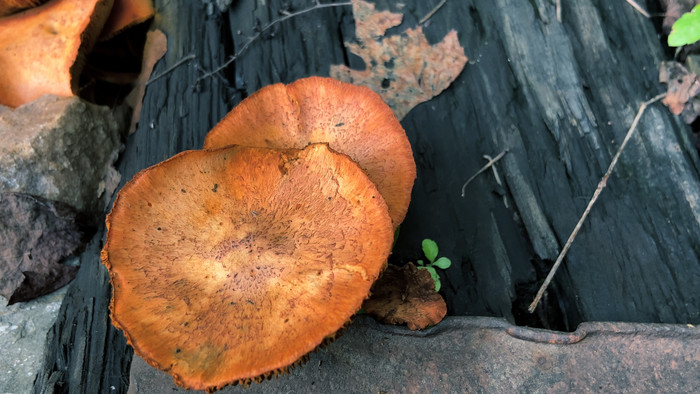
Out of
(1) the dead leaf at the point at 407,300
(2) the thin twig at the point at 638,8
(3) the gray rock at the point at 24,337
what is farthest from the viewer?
(2) the thin twig at the point at 638,8

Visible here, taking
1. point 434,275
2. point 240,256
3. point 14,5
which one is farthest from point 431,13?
point 14,5

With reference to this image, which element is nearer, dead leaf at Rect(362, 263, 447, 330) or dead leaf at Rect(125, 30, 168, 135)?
dead leaf at Rect(362, 263, 447, 330)

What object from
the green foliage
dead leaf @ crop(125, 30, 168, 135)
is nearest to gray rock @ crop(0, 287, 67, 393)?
dead leaf @ crop(125, 30, 168, 135)

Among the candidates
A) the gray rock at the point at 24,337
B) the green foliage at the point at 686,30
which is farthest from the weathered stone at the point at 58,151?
the green foliage at the point at 686,30

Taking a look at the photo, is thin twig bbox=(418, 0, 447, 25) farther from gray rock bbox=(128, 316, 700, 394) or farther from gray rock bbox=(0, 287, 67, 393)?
gray rock bbox=(0, 287, 67, 393)

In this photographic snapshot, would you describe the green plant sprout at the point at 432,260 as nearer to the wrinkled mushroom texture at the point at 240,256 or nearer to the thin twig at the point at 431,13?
the wrinkled mushroom texture at the point at 240,256

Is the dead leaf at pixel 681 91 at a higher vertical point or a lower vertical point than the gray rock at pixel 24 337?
lower
